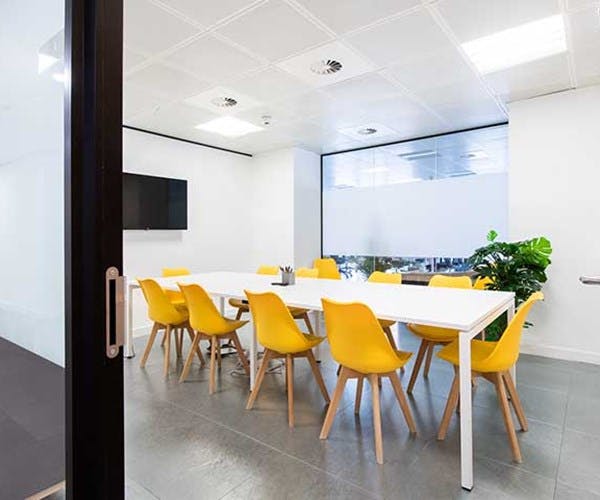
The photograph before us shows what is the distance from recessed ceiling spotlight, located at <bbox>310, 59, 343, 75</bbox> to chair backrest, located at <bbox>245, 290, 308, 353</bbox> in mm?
2095

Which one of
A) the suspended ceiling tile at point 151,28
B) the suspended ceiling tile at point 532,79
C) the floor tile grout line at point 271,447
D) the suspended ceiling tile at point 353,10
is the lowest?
the floor tile grout line at point 271,447

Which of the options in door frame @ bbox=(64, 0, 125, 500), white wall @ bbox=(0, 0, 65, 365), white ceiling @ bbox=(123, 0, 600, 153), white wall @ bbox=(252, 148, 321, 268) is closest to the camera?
door frame @ bbox=(64, 0, 125, 500)

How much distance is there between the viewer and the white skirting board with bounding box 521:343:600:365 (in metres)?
3.85

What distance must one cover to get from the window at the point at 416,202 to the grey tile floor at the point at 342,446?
252cm

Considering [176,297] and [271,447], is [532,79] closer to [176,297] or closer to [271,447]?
[271,447]

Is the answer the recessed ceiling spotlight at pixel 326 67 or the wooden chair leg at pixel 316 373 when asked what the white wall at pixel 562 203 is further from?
the wooden chair leg at pixel 316 373

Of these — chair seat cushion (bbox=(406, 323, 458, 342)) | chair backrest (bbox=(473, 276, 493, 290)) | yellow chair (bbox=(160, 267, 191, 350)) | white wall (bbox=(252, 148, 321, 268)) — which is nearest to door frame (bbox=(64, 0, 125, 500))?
chair seat cushion (bbox=(406, 323, 458, 342))

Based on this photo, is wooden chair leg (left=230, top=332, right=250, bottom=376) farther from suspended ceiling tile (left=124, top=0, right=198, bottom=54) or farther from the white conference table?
suspended ceiling tile (left=124, top=0, right=198, bottom=54)

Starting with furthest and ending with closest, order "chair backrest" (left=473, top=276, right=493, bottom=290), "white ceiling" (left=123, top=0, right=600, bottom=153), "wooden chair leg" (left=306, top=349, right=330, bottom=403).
→ "chair backrest" (left=473, top=276, right=493, bottom=290) → "wooden chair leg" (left=306, top=349, right=330, bottom=403) → "white ceiling" (left=123, top=0, right=600, bottom=153)

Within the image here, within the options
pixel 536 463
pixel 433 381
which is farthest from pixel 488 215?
pixel 536 463

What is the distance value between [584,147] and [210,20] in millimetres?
3797

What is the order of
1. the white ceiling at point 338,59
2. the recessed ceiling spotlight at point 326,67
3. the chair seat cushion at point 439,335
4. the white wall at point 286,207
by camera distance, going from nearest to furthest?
the white ceiling at point 338,59, the chair seat cushion at point 439,335, the recessed ceiling spotlight at point 326,67, the white wall at point 286,207

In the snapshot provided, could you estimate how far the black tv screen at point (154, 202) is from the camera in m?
4.96

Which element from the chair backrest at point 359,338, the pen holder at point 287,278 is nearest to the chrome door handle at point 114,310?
the chair backrest at point 359,338
